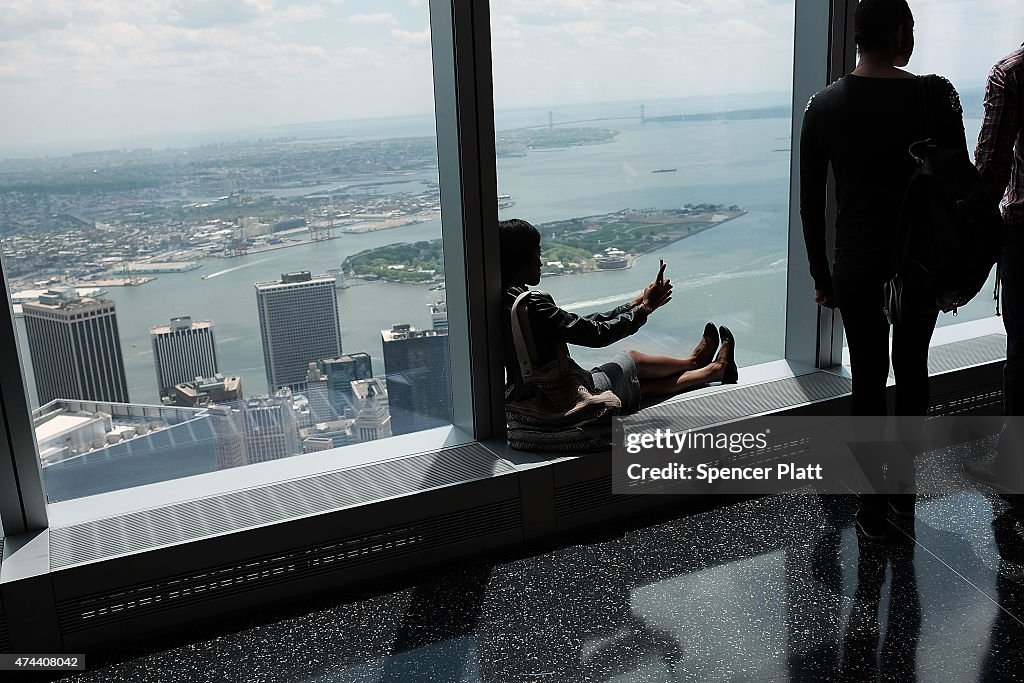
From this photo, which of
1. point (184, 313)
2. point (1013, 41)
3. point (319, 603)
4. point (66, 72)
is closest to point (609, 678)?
point (319, 603)

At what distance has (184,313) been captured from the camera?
285cm

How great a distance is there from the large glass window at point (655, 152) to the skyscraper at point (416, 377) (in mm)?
505

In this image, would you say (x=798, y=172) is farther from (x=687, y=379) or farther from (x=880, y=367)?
(x=880, y=367)

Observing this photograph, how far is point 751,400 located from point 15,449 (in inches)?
101

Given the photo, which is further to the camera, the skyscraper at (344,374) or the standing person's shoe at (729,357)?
the standing person's shoe at (729,357)

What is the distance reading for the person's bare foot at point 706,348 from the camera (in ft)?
12.3

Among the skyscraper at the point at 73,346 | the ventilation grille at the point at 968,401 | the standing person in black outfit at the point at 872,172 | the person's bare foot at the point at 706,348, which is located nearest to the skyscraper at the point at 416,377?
the skyscraper at the point at 73,346

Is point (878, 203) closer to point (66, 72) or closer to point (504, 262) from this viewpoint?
point (504, 262)

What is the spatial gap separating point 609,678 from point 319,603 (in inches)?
37.5

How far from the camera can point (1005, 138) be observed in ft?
9.36

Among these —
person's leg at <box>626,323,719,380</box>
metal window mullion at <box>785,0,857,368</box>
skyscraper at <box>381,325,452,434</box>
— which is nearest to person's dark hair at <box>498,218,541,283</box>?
skyscraper at <box>381,325,452,434</box>

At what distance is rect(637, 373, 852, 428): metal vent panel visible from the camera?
3461 mm

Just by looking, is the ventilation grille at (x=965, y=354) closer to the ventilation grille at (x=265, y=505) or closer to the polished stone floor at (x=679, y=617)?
the polished stone floor at (x=679, y=617)

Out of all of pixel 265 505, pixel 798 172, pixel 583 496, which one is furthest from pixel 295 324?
pixel 798 172
